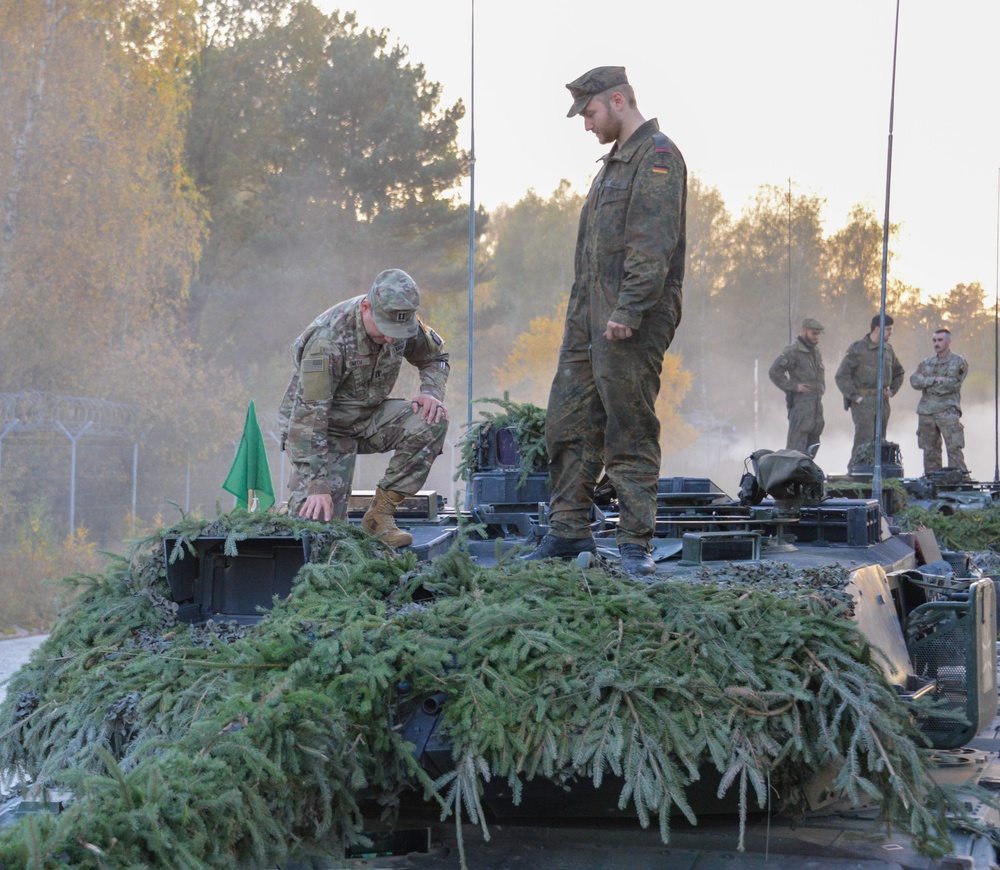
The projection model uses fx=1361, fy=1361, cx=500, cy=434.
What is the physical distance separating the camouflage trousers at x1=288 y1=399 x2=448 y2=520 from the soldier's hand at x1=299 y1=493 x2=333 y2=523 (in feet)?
0.75

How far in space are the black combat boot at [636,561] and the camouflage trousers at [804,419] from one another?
10.8 m

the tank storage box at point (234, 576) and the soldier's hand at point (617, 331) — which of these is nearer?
the tank storage box at point (234, 576)

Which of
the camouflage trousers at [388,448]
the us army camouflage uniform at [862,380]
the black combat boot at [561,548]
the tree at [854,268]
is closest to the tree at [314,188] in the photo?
the us army camouflage uniform at [862,380]

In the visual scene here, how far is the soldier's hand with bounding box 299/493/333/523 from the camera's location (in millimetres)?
4949

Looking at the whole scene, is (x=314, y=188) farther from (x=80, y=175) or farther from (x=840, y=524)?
(x=840, y=524)

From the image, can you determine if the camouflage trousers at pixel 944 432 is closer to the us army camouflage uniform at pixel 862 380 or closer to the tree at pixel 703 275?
the us army camouflage uniform at pixel 862 380

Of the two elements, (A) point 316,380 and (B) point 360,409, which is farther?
(B) point 360,409

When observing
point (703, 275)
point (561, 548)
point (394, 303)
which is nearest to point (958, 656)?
point (561, 548)

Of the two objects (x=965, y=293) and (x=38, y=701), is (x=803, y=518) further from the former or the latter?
(x=965, y=293)

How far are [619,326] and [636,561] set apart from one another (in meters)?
0.79

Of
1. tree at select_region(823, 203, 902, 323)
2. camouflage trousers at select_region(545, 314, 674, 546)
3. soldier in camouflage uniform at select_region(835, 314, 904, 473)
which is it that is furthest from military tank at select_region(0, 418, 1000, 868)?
tree at select_region(823, 203, 902, 323)

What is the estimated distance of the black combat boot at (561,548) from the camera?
4.79 m

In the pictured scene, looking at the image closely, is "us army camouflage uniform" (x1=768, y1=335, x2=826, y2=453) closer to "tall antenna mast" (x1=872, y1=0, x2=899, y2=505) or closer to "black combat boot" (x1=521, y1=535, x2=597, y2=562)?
"tall antenna mast" (x1=872, y1=0, x2=899, y2=505)

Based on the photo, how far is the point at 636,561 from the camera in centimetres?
457
